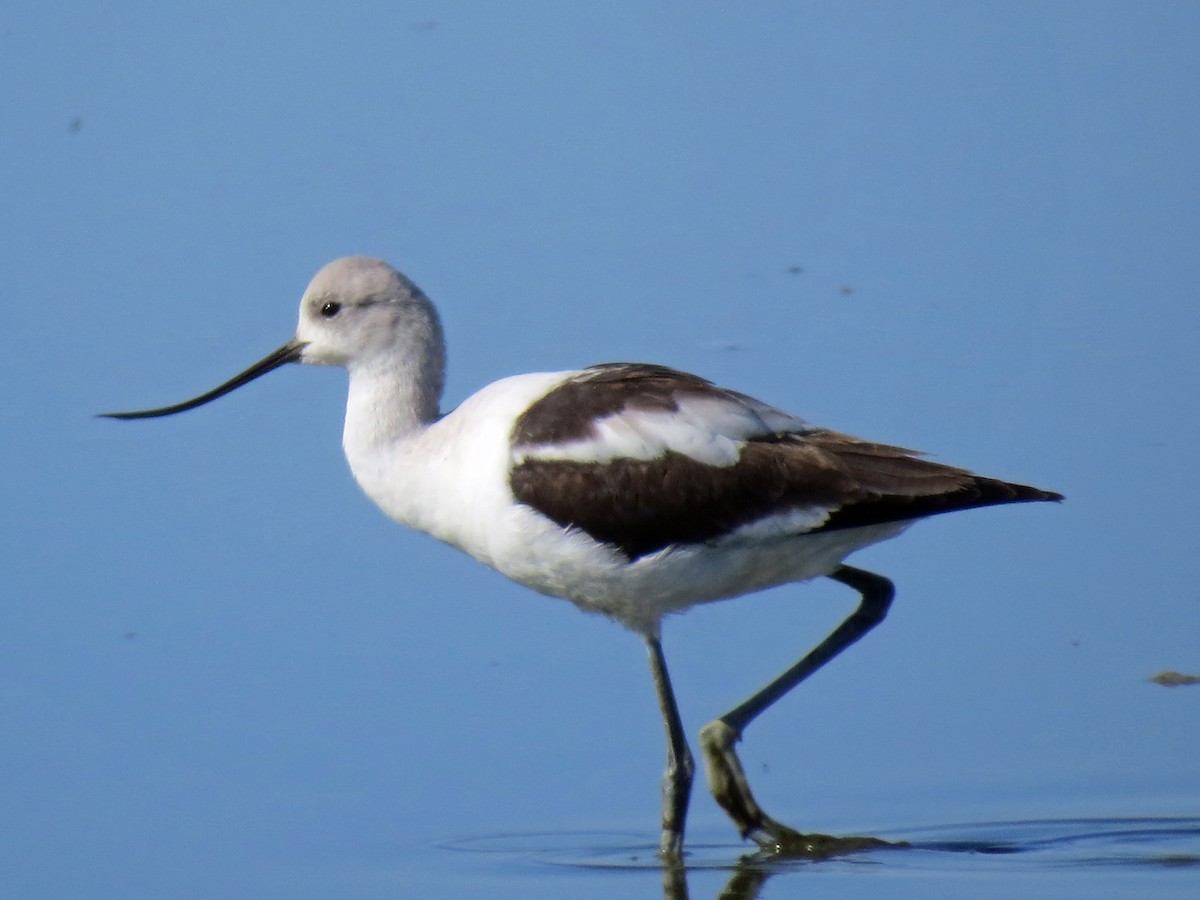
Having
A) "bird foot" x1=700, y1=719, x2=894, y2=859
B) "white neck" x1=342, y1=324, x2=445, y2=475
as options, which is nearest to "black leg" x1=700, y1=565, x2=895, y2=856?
"bird foot" x1=700, y1=719, x2=894, y2=859

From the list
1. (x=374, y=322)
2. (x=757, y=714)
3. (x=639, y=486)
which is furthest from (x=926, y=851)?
(x=374, y=322)

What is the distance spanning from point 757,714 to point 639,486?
110 cm

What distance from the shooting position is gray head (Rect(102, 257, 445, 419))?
7.04 metres

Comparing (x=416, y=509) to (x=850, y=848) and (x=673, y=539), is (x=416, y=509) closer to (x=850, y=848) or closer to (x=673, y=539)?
(x=673, y=539)

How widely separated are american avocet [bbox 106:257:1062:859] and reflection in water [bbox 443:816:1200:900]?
0.40 ft

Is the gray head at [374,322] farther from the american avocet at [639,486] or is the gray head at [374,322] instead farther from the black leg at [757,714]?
the black leg at [757,714]

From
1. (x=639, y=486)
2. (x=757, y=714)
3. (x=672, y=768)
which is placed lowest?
(x=672, y=768)

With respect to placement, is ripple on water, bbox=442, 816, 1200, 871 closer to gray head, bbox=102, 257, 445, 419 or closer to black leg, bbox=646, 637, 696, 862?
black leg, bbox=646, 637, 696, 862

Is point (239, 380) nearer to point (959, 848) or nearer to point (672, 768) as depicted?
point (672, 768)

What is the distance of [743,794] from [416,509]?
4.44 feet

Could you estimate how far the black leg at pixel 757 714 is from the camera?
7.04 metres

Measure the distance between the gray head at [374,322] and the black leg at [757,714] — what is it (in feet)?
4.62

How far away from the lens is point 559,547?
261 inches

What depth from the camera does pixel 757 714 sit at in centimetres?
739
